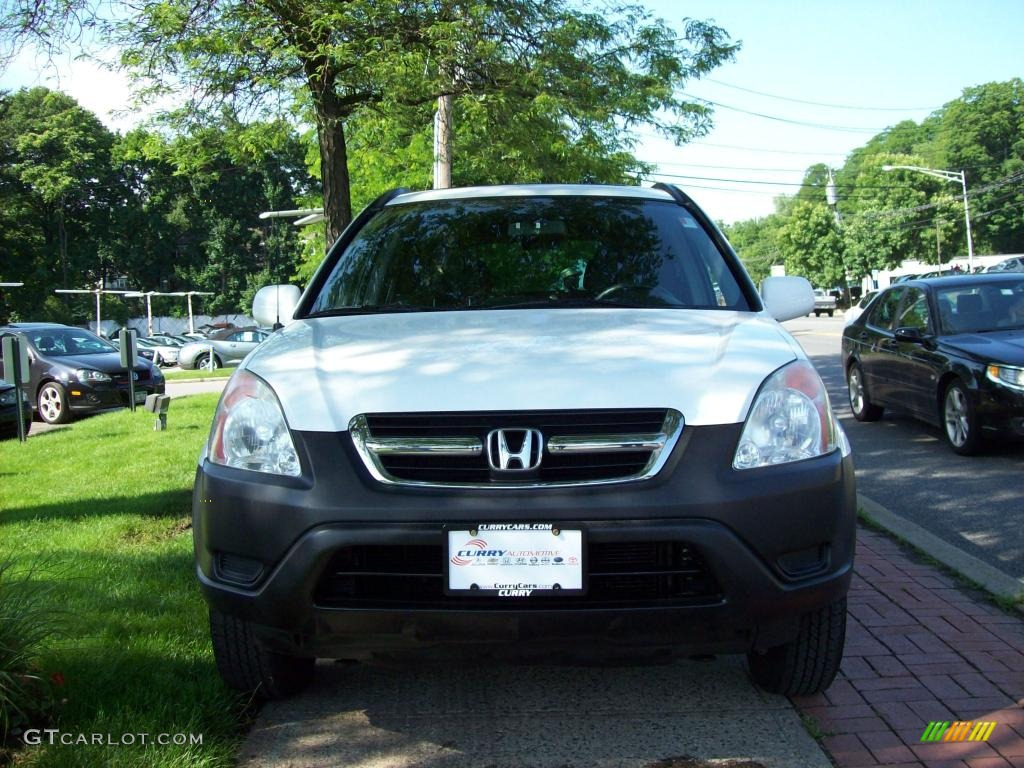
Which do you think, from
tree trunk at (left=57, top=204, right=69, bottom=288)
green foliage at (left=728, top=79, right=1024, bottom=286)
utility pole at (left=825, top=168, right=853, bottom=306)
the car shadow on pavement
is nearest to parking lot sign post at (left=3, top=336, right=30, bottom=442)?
the car shadow on pavement

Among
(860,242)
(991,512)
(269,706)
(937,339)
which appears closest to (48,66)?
(269,706)

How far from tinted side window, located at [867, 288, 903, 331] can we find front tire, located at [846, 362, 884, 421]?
55cm

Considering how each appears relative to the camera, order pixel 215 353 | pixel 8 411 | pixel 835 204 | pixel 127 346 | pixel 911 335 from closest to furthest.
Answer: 1. pixel 911 335
2. pixel 127 346
3. pixel 8 411
4. pixel 215 353
5. pixel 835 204

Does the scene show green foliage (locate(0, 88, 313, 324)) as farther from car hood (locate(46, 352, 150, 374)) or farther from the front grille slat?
the front grille slat

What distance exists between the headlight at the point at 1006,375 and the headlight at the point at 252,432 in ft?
22.1

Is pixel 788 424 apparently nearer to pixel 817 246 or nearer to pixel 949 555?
pixel 949 555

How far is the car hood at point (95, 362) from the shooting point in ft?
52.9

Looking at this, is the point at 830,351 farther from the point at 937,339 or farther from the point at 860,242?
the point at 860,242

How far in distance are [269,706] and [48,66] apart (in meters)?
4.60

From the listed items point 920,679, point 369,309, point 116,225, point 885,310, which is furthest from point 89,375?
point 116,225

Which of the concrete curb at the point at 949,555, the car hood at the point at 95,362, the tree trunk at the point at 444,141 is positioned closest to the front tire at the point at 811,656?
the concrete curb at the point at 949,555

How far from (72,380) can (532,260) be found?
539 inches

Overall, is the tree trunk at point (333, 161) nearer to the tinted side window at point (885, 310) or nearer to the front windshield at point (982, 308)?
the front windshield at point (982, 308)

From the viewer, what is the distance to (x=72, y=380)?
52.1 feet
